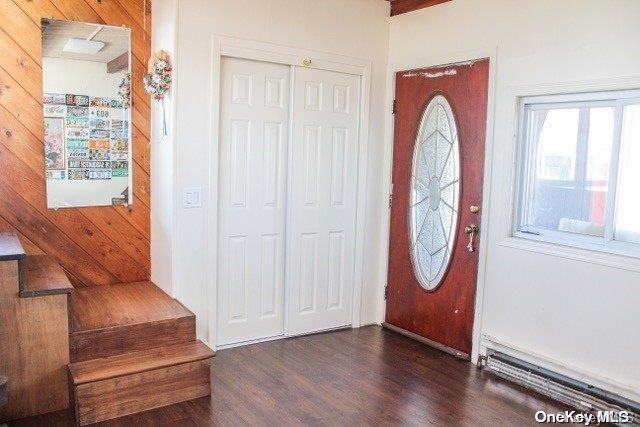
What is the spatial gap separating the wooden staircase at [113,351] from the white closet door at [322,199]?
3.39ft

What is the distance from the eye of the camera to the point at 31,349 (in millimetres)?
2756

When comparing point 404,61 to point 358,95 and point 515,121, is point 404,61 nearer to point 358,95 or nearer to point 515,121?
point 358,95

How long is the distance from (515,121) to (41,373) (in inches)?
119

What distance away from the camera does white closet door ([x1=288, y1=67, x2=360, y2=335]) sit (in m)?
3.88

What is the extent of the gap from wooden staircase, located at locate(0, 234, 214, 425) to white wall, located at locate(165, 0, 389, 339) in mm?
336

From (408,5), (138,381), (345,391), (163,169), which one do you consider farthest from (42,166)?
(408,5)

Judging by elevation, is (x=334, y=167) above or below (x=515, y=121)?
below

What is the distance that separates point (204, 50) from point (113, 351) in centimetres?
186

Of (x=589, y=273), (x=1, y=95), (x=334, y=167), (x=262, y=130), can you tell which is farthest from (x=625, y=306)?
(x=1, y=95)

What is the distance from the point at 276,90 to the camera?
3738 millimetres

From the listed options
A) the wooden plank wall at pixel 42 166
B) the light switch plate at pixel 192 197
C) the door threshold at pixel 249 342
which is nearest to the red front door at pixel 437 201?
the door threshold at pixel 249 342

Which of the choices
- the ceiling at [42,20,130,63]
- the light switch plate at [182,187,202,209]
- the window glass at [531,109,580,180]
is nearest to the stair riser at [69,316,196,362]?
the light switch plate at [182,187,202,209]

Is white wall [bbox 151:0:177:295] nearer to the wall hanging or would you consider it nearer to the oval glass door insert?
the wall hanging
